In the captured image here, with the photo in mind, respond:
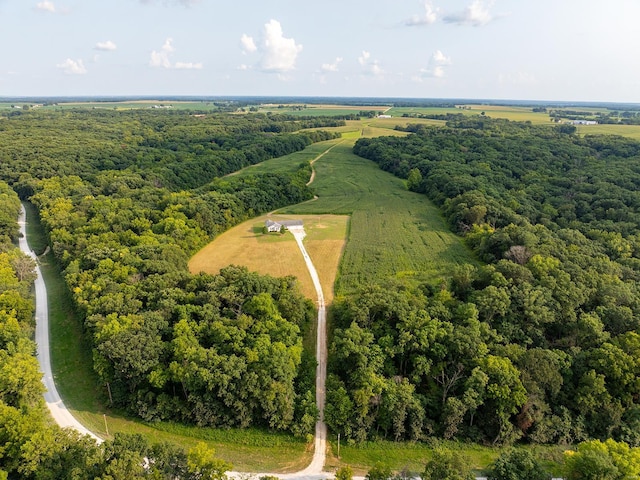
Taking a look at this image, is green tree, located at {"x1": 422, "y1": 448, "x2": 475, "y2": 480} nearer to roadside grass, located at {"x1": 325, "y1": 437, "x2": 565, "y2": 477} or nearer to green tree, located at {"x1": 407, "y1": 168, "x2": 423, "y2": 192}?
roadside grass, located at {"x1": 325, "y1": 437, "x2": 565, "y2": 477}

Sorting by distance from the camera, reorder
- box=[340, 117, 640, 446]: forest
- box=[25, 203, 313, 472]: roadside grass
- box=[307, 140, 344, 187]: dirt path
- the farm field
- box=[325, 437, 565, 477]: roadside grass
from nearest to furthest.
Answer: box=[325, 437, 565, 477]: roadside grass < box=[25, 203, 313, 472]: roadside grass < box=[340, 117, 640, 446]: forest < the farm field < box=[307, 140, 344, 187]: dirt path

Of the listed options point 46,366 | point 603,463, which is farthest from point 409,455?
point 46,366

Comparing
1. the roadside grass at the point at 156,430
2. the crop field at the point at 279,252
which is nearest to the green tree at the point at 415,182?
the crop field at the point at 279,252

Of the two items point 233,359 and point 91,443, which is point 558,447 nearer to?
point 233,359

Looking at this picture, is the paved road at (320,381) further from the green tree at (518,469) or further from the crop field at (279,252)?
the green tree at (518,469)

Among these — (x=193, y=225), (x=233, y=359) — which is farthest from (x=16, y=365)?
(x=193, y=225)

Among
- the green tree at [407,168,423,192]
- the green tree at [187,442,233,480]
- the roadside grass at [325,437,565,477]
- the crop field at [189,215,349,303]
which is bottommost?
the roadside grass at [325,437,565,477]

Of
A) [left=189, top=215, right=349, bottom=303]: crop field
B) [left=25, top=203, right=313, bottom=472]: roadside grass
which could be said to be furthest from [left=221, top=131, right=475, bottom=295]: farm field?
[left=25, top=203, right=313, bottom=472]: roadside grass

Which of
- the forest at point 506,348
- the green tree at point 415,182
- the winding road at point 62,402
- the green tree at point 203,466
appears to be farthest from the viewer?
the green tree at point 415,182
